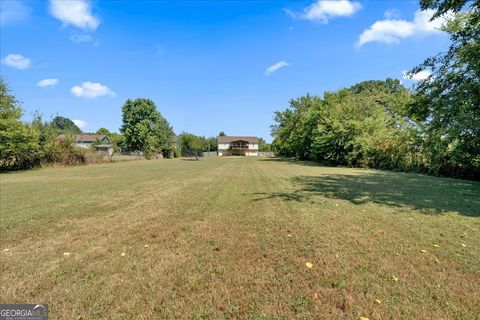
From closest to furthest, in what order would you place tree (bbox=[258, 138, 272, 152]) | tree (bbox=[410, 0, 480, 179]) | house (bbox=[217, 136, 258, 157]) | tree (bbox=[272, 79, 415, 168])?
tree (bbox=[410, 0, 480, 179]) < tree (bbox=[272, 79, 415, 168]) < house (bbox=[217, 136, 258, 157]) < tree (bbox=[258, 138, 272, 152])

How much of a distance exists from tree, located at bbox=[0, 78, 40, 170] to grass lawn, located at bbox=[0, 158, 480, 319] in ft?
58.6

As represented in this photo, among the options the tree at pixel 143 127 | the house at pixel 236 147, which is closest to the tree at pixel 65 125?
the tree at pixel 143 127

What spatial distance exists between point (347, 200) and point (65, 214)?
25.6 ft

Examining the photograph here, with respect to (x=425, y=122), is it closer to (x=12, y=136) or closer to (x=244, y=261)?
(x=244, y=261)

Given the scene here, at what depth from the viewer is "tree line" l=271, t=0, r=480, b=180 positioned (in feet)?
25.4

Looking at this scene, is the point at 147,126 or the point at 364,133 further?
the point at 147,126

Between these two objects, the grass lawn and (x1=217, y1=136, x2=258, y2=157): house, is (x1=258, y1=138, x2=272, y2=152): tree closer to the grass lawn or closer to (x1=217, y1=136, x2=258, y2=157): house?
(x1=217, y1=136, x2=258, y2=157): house

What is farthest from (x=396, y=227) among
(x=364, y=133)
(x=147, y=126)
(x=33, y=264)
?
(x=147, y=126)

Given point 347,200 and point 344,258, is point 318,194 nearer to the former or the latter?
point 347,200

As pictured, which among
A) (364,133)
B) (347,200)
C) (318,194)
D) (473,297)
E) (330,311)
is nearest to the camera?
(330,311)

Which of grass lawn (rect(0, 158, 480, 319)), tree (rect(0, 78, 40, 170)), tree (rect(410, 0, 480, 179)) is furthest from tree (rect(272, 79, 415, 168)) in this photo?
tree (rect(0, 78, 40, 170))

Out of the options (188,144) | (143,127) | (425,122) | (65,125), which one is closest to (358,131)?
(425,122)

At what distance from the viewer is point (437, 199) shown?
8.34 meters

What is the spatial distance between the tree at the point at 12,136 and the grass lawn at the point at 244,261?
58.6 feet
